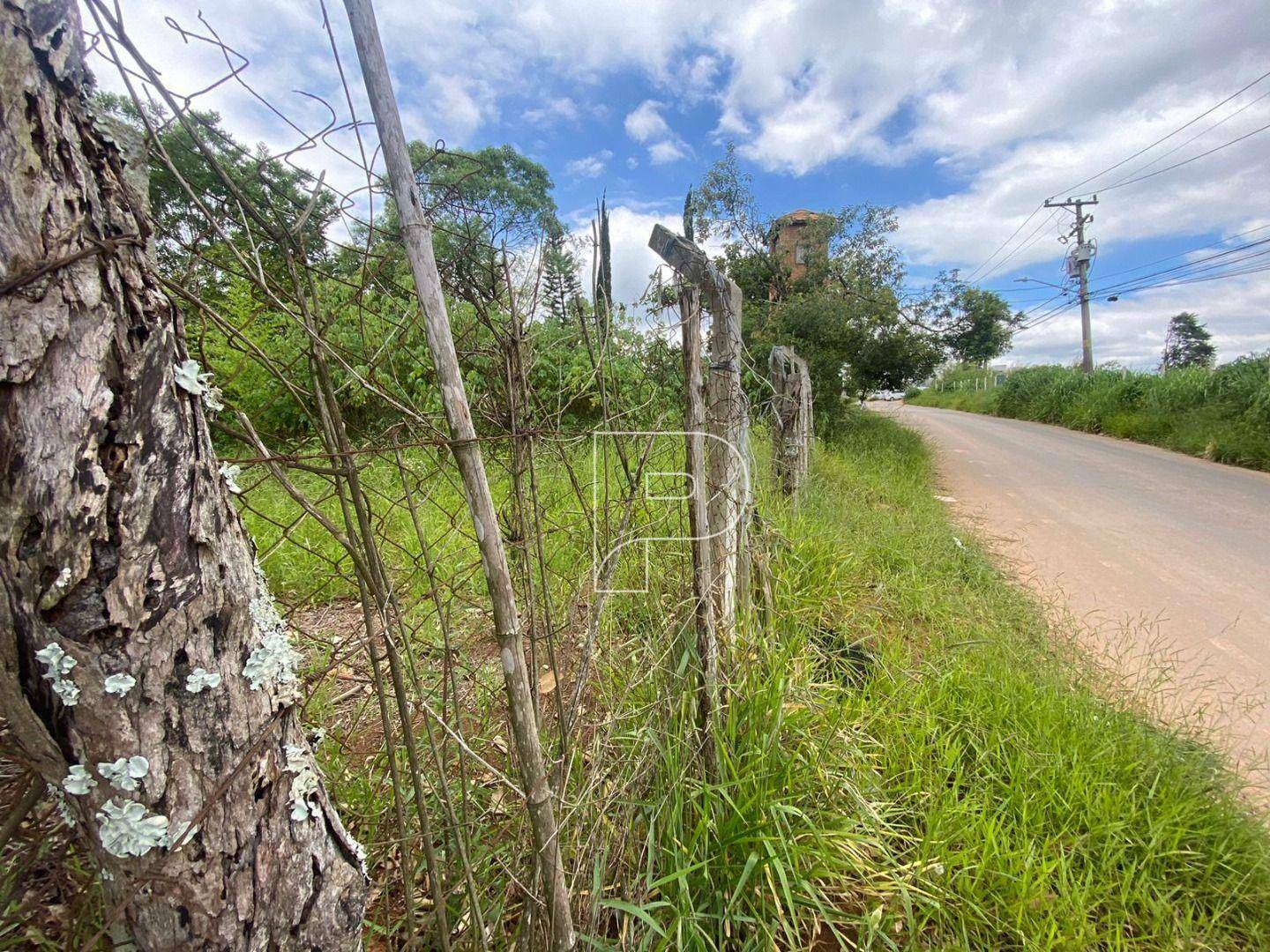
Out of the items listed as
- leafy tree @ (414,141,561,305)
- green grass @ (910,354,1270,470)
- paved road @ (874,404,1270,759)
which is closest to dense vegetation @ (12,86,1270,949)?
leafy tree @ (414,141,561,305)

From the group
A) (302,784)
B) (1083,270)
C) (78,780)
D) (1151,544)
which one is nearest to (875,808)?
(302,784)

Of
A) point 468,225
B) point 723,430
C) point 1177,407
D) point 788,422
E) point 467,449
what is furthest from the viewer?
point 1177,407

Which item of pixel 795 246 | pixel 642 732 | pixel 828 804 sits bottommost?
pixel 828 804

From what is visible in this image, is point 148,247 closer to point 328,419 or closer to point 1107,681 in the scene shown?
point 328,419

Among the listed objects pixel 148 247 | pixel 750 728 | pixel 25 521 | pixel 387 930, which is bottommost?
pixel 387 930

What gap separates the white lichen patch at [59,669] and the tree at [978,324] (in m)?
10.5

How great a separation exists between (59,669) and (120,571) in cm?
11

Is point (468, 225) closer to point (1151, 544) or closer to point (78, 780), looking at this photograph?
point (78, 780)

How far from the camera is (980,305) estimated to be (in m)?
8.62

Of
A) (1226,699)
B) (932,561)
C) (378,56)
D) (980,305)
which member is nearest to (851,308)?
(980,305)

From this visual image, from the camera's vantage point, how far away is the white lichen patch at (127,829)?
0.60 meters

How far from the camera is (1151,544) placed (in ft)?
14.1

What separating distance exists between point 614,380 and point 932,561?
10.9 ft

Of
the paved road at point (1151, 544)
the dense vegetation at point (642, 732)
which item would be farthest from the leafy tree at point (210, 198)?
the paved road at point (1151, 544)
